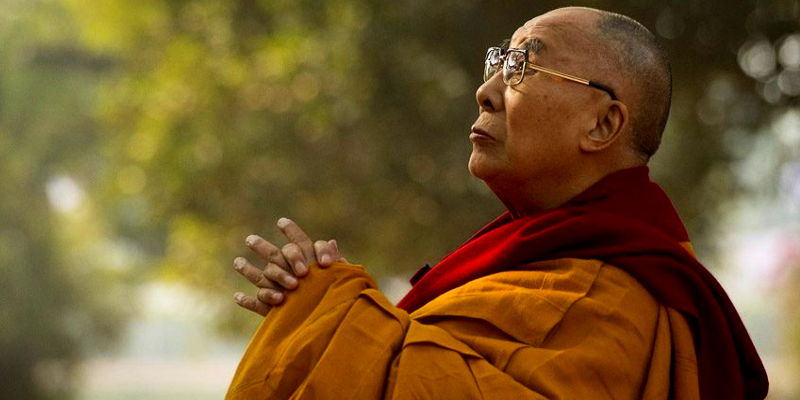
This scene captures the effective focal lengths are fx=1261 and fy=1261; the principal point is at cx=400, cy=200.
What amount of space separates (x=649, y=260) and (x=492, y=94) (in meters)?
0.44

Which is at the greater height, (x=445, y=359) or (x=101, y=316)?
(x=101, y=316)

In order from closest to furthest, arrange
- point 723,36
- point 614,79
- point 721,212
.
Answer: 1. point 614,79
2. point 723,36
3. point 721,212

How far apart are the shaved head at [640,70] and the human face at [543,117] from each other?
0.04 m

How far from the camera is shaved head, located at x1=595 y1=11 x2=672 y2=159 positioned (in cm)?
224

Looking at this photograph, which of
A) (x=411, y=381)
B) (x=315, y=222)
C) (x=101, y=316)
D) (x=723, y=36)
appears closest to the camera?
(x=411, y=381)

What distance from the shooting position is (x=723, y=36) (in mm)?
7340

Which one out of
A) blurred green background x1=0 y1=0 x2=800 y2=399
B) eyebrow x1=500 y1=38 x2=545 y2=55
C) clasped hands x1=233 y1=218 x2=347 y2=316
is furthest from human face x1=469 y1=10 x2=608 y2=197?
blurred green background x1=0 y1=0 x2=800 y2=399

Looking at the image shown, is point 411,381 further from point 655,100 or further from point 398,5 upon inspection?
point 398,5

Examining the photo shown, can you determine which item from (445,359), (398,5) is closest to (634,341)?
(445,359)

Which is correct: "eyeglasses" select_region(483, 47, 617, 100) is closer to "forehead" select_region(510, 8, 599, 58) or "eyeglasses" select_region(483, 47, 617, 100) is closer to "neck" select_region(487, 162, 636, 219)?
"forehead" select_region(510, 8, 599, 58)

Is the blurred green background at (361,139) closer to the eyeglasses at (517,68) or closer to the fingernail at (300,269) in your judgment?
the eyeglasses at (517,68)

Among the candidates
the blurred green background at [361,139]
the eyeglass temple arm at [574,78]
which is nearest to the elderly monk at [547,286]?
the eyeglass temple arm at [574,78]

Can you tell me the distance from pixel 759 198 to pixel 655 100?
684 centimetres

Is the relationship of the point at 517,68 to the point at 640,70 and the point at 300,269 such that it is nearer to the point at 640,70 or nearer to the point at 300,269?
the point at 640,70
